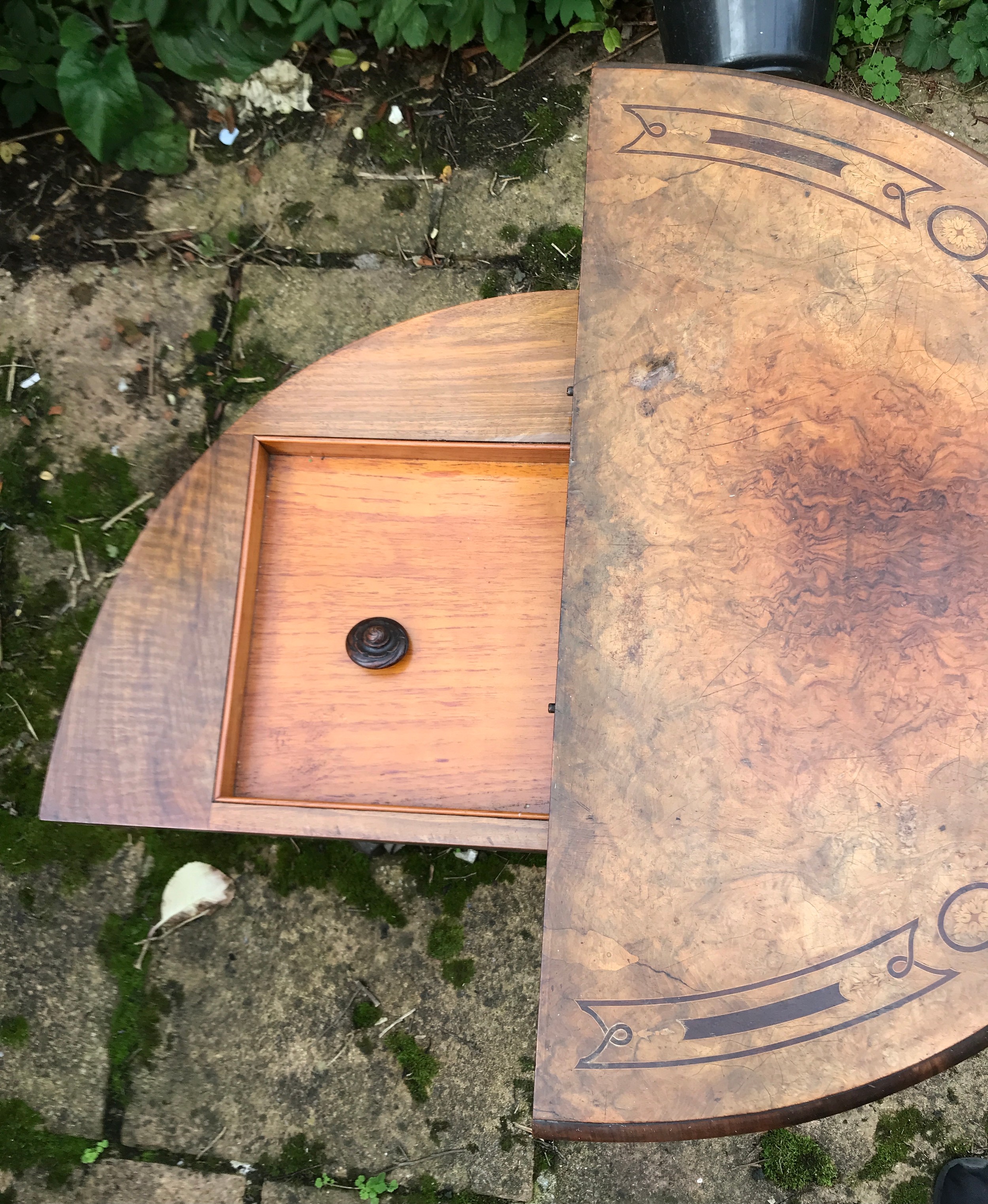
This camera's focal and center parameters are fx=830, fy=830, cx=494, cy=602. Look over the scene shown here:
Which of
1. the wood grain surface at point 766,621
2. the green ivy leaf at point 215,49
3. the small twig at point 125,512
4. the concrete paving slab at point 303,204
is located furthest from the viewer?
the concrete paving slab at point 303,204

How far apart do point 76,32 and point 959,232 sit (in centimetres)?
260

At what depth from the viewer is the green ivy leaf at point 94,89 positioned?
8.48 ft

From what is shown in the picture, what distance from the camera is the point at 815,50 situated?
2.06 metres

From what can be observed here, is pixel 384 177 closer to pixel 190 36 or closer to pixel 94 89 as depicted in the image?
pixel 190 36

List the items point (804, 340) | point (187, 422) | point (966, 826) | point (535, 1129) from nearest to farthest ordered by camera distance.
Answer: point (535, 1129) < point (966, 826) < point (804, 340) < point (187, 422)

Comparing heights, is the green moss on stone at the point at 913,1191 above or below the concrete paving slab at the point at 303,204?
below

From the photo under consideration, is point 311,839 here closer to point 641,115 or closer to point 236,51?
point 641,115

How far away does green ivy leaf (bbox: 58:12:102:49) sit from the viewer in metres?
2.54

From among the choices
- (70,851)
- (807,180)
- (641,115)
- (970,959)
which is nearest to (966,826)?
(970,959)

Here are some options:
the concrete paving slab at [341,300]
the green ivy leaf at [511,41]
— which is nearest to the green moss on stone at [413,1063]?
the concrete paving slab at [341,300]

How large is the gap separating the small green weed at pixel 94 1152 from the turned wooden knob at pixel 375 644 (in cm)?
182

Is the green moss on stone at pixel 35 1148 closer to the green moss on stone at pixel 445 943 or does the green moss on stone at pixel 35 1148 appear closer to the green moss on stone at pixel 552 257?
the green moss on stone at pixel 445 943

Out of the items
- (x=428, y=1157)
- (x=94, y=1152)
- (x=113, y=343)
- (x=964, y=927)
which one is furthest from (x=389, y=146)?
(x=94, y=1152)

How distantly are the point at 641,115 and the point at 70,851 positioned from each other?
8.67 ft
